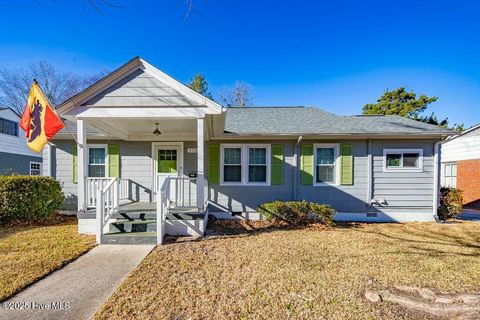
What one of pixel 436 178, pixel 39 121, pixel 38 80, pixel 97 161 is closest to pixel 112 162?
pixel 97 161

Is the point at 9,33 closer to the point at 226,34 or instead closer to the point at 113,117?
the point at 113,117

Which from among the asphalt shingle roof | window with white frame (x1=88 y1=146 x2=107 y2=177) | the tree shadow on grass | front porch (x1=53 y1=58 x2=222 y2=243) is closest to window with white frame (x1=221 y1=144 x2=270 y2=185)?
the asphalt shingle roof

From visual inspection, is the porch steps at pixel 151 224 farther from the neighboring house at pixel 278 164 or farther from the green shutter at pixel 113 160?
the green shutter at pixel 113 160

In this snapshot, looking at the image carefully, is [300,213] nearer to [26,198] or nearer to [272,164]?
[272,164]

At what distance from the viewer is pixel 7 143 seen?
14.3 metres

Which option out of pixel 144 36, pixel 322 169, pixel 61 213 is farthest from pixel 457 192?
pixel 61 213

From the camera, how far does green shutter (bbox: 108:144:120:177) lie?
825 cm

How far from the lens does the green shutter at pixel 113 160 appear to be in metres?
8.25

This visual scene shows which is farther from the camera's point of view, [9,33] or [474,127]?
[474,127]

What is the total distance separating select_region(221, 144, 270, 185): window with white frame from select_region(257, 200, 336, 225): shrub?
4.05ft

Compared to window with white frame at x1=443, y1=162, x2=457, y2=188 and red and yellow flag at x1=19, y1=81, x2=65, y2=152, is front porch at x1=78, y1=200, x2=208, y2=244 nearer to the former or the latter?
red and yellow flag at x1=19, y1=81, x2=65, y2=152

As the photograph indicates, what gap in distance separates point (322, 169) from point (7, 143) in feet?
59.8

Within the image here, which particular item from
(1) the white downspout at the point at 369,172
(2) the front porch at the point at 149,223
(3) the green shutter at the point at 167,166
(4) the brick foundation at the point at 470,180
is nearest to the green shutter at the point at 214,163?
(3) the green shutter at the point at 167,166

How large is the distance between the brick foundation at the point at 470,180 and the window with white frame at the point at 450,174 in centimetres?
35
